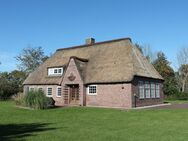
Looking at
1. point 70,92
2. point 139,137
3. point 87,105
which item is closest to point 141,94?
point 87,105

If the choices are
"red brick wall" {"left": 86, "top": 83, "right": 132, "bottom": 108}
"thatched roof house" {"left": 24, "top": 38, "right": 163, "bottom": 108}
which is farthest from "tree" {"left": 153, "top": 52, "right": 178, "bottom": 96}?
"red brick wall" {"left": 86, "top": 83, "right": 132, "bottom": 108}

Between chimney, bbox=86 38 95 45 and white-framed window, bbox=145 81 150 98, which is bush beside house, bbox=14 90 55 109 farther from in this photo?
chimney, bbox=86 38 95 45

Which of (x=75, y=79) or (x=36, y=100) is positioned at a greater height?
(x=75, y=79)

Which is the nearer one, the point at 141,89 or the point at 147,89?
the point at 141,89

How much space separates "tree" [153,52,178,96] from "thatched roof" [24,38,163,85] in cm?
2075

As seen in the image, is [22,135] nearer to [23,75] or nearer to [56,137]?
[56,137]

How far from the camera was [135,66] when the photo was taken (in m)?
33.0

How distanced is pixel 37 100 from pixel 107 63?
979 centimetres

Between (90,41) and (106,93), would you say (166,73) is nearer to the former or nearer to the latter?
(90,41)

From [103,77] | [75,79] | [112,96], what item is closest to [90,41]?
[75,79]

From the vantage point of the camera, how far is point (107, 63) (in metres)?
35.1

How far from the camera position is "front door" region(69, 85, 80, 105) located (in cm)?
3659

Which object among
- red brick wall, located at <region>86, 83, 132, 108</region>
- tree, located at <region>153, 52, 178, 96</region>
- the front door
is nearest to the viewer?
red brick wall, located at <region>86, 83, 132, 108</region>

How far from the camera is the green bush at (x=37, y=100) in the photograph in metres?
29.9
